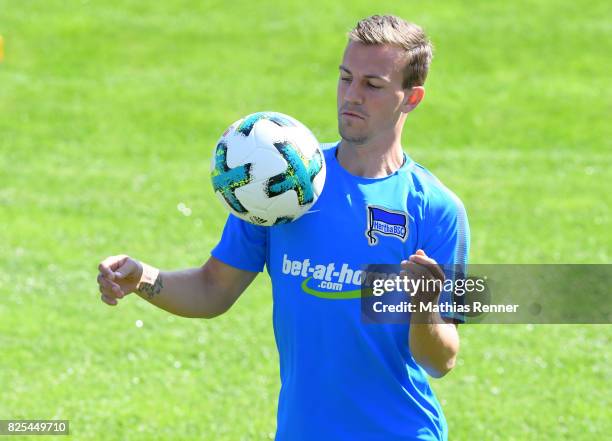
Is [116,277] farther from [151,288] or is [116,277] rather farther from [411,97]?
[411,97]

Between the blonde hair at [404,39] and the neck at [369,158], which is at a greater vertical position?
the blonde hair at [404,39]

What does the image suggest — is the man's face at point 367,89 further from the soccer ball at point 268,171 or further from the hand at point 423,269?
the hand at point 423,269

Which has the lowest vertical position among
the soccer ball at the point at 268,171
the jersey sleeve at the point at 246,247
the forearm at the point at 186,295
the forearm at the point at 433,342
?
the forearm at the point at 433,342

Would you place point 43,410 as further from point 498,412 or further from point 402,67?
point 402,67

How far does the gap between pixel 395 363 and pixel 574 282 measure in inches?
292

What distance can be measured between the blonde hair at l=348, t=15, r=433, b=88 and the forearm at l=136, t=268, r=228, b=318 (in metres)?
1.27

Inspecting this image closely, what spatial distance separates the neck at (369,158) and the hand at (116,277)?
39.9 inches

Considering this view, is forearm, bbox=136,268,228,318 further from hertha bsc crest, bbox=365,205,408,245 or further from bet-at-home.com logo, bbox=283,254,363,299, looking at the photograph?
hertha bsc crest, bbox=365,205,408,245

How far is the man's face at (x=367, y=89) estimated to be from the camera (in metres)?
4.58

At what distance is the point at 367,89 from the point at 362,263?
0.74 meters

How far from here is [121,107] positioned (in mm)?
17031

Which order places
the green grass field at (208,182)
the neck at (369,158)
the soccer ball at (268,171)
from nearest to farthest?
the soccer ball at (268,171) → the neck at (369,158) → the green grass field at (208,182)

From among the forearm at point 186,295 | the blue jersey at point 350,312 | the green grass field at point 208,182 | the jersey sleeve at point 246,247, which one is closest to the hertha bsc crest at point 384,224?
the blue jersey at point 350,312

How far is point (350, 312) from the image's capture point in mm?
4527
